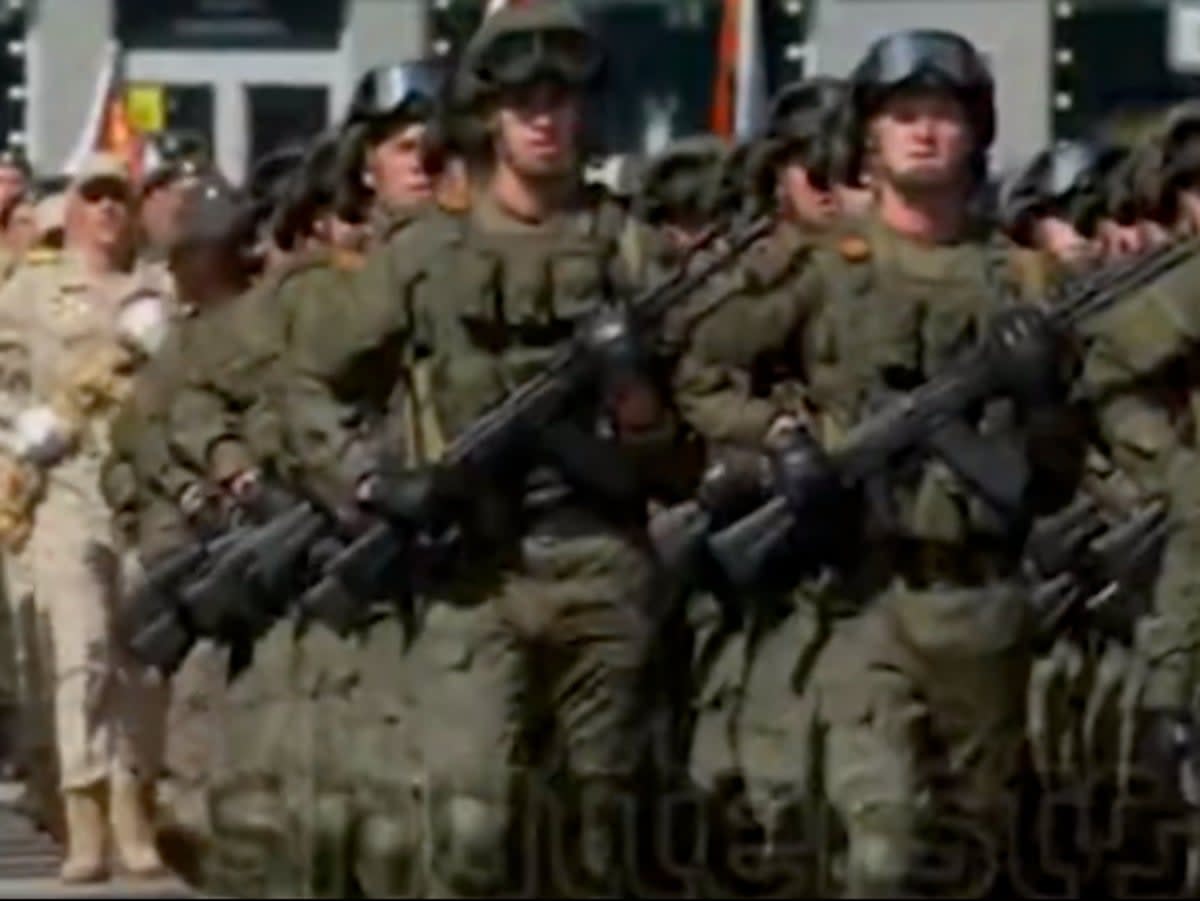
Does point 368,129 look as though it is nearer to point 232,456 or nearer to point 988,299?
point 232,456

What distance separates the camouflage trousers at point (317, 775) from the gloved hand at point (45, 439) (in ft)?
4.67

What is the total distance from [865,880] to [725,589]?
3.52 ft

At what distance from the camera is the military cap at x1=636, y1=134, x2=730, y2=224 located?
17312mm

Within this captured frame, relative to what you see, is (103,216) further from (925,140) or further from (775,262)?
(925,140)

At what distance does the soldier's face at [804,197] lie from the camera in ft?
47.6

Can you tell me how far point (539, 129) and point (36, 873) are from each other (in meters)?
4.59

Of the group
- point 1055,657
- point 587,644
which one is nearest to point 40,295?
point 1055,657

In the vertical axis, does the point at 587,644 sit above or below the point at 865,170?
below

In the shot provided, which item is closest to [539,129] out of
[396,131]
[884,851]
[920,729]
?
[920,729]

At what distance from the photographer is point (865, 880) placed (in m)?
11.6

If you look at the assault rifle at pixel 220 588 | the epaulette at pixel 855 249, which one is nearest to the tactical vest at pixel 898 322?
the epaulette at pixel 855 249

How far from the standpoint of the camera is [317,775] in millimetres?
13133

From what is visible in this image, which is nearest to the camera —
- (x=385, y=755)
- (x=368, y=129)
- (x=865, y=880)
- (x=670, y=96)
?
(x=865, y=880)

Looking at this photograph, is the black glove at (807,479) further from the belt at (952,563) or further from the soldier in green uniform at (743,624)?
the soldier in green uniform at (743,624)
